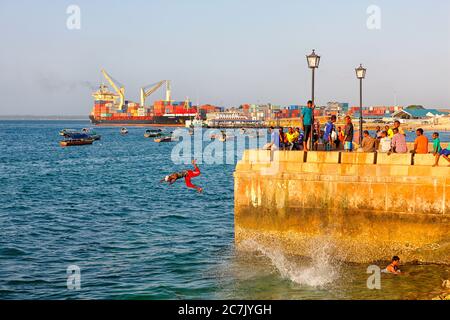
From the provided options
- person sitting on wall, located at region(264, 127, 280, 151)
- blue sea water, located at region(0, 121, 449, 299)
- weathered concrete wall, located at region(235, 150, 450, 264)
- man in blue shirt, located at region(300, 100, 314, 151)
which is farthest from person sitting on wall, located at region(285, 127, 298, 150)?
blue sea water, located at region(0, 121, 449, 299)

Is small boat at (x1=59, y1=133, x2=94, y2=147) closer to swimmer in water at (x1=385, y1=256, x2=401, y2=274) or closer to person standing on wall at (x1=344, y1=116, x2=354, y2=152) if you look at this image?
person standing on wall at (x1=344, y1=116, x2=354, y2=152)

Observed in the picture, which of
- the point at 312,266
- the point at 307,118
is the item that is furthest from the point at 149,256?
the point at 307,118

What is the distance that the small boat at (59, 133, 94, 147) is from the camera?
95688 mm

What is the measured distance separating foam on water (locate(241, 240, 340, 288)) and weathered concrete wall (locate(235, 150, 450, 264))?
211mm

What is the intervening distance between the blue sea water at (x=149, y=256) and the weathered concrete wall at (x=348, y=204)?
616 mm

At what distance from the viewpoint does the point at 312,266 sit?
16.8 m

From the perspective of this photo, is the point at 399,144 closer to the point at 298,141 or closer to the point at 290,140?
the point at 290,140

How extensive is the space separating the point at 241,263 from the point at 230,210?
37.5 feet

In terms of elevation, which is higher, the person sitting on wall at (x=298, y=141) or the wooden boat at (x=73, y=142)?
the person sitting on wall at (x=298, y=141)

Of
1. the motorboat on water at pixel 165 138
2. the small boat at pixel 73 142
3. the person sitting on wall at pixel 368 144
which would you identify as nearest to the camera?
the person sitting on wall at pixel 368 144

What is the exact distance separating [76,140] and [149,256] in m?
80.4

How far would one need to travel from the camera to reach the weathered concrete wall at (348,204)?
15.6 metres

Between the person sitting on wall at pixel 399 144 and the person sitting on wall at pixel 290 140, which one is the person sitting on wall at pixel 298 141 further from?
the person sitting on wall at pixel 399 144

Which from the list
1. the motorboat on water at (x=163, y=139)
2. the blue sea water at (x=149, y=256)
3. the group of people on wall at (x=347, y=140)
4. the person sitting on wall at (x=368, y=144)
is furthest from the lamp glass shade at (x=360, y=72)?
the motorboat on water at (x=163, y=139)
